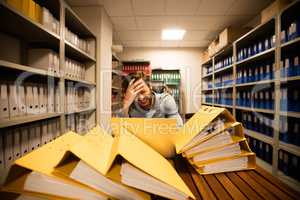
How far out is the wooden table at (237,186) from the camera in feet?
1.65

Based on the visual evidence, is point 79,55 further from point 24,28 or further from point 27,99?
point 27,99

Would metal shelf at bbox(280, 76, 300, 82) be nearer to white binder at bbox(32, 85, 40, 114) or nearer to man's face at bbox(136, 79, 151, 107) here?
man's face at bbox(136, 79, 151, 107)

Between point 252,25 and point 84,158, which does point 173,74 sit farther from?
point 84,158

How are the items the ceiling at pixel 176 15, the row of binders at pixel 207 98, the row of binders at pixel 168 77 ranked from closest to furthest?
the ceiling at pixel 176 15 → the row of binders at pixel 207 98 → the row of binders at pixel 168 77

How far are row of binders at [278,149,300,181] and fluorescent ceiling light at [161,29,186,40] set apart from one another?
9.21ft

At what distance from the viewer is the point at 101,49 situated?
2738mm

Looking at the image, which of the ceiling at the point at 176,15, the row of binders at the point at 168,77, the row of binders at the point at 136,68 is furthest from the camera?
the row of binders at the point at 168,77

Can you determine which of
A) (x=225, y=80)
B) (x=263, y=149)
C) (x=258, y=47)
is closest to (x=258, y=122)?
(x=263, y=149)

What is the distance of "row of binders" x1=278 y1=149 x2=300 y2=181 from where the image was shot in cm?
165

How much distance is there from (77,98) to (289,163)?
7.98 feet

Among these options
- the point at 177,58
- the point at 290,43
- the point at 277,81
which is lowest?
the point at 277,81

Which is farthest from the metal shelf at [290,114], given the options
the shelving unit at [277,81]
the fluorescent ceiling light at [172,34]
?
the fluorescent ceiling light at [172,34]

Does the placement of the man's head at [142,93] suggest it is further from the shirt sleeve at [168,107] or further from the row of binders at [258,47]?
the row of binders at [258,47]

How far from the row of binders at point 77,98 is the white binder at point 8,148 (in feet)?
2.28
